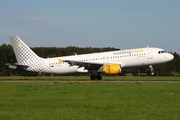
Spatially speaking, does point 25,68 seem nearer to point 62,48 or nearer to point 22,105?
point 22,105

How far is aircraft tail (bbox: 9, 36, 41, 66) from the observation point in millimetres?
51906

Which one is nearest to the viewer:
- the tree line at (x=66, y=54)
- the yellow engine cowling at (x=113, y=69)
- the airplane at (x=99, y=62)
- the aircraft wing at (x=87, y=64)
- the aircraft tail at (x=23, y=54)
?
the yellow engine cowling at (x=113, y=69)

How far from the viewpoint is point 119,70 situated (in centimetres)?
4603

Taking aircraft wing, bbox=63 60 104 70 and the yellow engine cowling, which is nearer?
the yellow engine cowling

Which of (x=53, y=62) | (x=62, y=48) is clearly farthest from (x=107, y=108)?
(x=62, y=48)

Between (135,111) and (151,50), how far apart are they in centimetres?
3385

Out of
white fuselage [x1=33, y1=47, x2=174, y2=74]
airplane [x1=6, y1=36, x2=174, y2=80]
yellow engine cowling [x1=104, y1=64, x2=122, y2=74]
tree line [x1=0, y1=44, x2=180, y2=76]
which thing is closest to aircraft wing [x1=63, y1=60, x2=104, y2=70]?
airplane [x1=6, y1=36, x2=174, y2=80]

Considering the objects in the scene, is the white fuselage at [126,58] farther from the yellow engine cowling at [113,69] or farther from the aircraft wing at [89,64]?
the yellow engine cowling at [113,69]

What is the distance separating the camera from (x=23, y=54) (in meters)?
52.3

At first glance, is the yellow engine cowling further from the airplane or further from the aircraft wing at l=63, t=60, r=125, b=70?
the aircraft wing at l=63, t=60, r=125, b=70

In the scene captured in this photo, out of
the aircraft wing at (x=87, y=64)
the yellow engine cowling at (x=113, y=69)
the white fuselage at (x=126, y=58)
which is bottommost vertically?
the yellow engine cowling at (x=113, y=69)

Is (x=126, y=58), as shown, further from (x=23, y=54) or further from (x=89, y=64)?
(x=23, y=54)

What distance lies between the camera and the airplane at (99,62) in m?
46.4

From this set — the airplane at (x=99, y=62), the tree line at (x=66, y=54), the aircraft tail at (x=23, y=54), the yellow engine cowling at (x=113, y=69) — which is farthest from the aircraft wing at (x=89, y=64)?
the tree line at (x=66, y=54)
